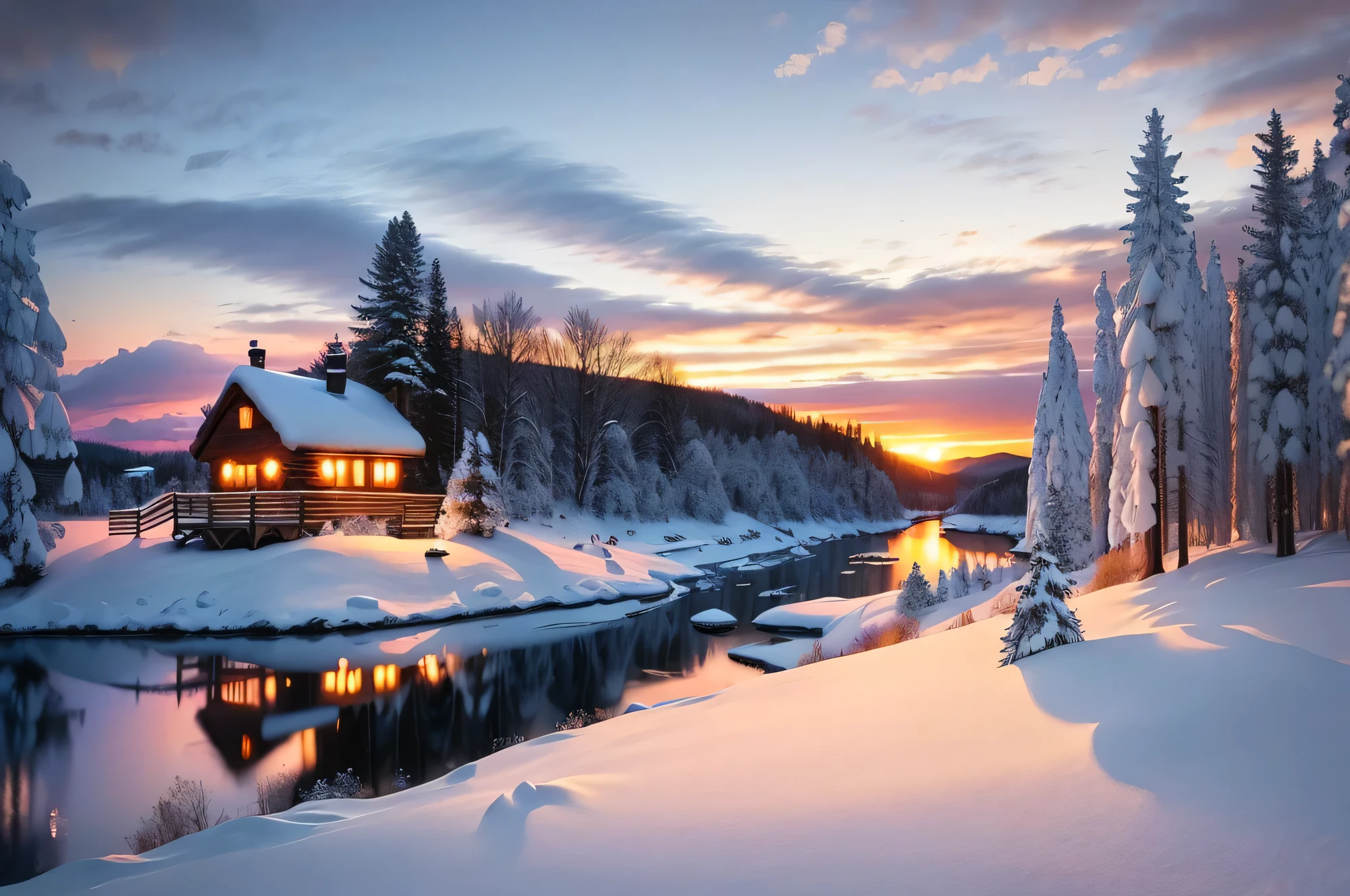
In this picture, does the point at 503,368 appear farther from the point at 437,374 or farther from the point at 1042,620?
the point at 1042,620

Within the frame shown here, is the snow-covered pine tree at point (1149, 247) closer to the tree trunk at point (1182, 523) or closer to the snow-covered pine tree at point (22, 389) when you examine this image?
the tree trunk at point (1182, 523)

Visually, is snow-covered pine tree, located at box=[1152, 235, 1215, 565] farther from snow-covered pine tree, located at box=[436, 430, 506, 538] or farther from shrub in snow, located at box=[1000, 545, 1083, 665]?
snow-covered pine tree, located at box=[436, 430, 506, 538]

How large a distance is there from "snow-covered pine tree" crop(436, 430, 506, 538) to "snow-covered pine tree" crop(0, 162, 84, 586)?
1499 centimetres

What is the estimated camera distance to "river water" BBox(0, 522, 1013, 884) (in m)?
14.3

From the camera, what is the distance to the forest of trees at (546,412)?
156 feet

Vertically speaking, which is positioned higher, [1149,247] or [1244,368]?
[1149,247]

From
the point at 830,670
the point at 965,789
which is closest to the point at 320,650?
the point at 830,670

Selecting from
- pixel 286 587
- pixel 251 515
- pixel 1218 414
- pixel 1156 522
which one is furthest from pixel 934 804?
pixel 251 515

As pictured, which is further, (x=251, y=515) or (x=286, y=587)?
(x=251, y=515)

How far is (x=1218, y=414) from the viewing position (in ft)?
74.8

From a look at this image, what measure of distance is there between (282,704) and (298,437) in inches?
779

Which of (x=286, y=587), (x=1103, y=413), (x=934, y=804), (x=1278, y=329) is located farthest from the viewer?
(x=1103, y=413)

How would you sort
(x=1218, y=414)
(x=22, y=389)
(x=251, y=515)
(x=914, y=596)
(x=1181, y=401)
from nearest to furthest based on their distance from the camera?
1. (x=1181, y=401)
2. (x=1218, y=414)
3. (x=914, y=596)
4. (x=22, y=389)
5. (x=251, y=515)

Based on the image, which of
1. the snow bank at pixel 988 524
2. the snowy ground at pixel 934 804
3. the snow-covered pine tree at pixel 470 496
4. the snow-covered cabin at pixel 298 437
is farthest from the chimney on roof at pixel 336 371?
the snow bank at pixel 988 524
